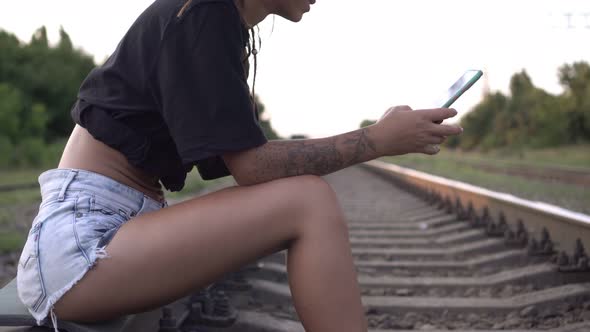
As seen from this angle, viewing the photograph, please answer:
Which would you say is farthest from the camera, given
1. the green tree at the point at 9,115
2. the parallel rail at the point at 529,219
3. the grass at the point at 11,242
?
the green tree at the point at 9,115

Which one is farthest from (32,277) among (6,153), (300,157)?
(6,153)

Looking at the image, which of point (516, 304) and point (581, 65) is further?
point (581, 65)

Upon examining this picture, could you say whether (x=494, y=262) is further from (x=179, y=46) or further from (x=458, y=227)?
(x=179, y=46)

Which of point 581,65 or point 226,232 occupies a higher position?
point 581,65

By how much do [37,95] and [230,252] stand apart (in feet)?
102

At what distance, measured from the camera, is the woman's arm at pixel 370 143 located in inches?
73.4

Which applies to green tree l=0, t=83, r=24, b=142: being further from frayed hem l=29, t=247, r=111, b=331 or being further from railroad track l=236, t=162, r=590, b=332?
frayed hem l=29, t=247, r=111, b=331

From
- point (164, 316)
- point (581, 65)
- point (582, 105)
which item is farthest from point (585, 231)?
point (581, 65)

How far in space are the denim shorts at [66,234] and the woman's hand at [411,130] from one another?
0.69 metres

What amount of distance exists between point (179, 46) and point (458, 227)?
12.7 feet

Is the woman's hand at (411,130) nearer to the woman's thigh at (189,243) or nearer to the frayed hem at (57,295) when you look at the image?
the woman's thigh at (189,243)

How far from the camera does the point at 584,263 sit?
10.1 feet

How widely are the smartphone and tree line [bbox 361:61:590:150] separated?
127ft

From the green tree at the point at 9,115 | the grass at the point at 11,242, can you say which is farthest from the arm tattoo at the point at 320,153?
the green tree at the point at 9,115
